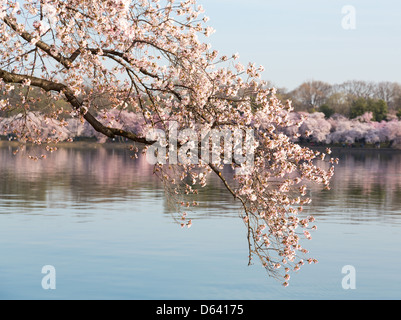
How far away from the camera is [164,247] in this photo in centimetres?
2511

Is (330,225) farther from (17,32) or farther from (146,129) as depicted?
(17,32)

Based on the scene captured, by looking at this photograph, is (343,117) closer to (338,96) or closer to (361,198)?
(338,96)

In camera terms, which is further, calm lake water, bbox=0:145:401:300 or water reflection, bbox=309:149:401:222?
water reflection, bbox=309:149:401:222

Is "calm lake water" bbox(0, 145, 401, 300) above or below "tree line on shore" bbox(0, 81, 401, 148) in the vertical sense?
below

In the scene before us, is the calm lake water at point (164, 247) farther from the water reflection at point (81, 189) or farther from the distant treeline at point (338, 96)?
the distant treeline at point (338, 96)

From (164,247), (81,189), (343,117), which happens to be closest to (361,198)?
(81,189)

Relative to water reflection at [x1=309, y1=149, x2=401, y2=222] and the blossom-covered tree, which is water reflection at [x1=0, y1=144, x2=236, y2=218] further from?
the blossom-covered tree

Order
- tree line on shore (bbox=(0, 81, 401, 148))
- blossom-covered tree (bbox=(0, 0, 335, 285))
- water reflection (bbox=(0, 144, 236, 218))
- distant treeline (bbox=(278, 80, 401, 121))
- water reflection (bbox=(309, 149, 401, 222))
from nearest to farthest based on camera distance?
blossom-covered tree (bbox=(0, 0, 335, 285))
water reflection (bbox=(309, 149, 401, 222))
water reflection (bbox=(0, 144, 236, 218))
tree line on shore (bbox=(0, 81, 401, 148))
distant treeline (bbox=(278, 80, 401, 121))

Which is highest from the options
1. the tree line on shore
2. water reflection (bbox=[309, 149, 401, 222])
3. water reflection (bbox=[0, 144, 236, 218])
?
the tree line on shore

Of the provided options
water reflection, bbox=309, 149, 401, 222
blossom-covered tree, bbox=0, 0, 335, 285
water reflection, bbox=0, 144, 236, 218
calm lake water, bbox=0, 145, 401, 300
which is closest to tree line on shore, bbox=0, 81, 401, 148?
water reflection, bbox=0, 144, 236, 218

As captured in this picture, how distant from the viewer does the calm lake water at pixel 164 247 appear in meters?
19.6

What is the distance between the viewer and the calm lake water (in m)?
19.6
